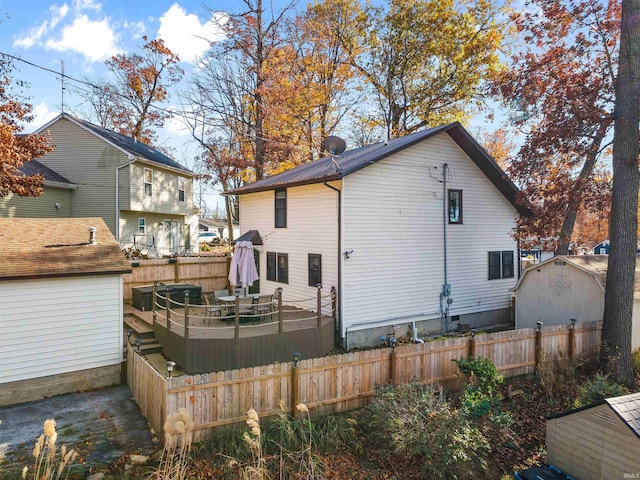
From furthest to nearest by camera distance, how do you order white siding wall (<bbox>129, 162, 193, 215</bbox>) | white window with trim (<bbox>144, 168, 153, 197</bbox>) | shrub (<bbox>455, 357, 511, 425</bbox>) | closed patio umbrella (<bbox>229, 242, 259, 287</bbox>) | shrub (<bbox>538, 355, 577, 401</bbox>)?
white window with trim (<bbox>144, 168, 153, 197</bbox>)
white siding wall (<bbox>129, 162, 193, 215</bbox>)
closed patio umbrella (<bbox>229, 242, 259, 287</bbox>)
shrub (<bbox>538, 355, 577, 401</bbox>)
shrub (<bbox>455, 357, 511, 425</bbox>)

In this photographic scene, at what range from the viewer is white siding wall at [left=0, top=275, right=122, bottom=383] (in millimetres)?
8234

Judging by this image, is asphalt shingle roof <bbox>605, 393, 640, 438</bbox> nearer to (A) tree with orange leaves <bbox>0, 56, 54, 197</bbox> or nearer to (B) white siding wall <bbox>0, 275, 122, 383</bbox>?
(B) white siding wall <bbox>0, 275, 122, 383</bbox>

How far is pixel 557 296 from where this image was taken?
12133mm

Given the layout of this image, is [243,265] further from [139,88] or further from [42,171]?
[139,88]

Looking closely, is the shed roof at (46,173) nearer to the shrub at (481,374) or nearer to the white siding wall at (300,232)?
the white siding wall at (300,232)

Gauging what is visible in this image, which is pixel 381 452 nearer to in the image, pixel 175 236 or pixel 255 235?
pixel 255 235

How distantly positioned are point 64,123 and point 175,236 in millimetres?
9186

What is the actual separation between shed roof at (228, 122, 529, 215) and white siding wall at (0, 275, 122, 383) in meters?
6.31

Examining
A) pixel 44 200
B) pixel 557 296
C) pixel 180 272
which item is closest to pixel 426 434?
pixel 557 296

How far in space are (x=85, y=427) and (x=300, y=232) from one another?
8193mm

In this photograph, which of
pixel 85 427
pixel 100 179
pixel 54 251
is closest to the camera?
pixel 85 427

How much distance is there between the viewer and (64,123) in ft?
70.2

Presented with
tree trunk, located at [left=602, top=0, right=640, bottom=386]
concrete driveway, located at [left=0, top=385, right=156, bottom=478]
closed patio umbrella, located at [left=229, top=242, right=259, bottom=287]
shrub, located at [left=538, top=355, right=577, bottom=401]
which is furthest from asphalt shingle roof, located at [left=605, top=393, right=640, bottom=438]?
closed patio umbrella, located at [left=229, top=242, right=259, bottom=287]

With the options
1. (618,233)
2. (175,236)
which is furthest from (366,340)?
(175,236)
